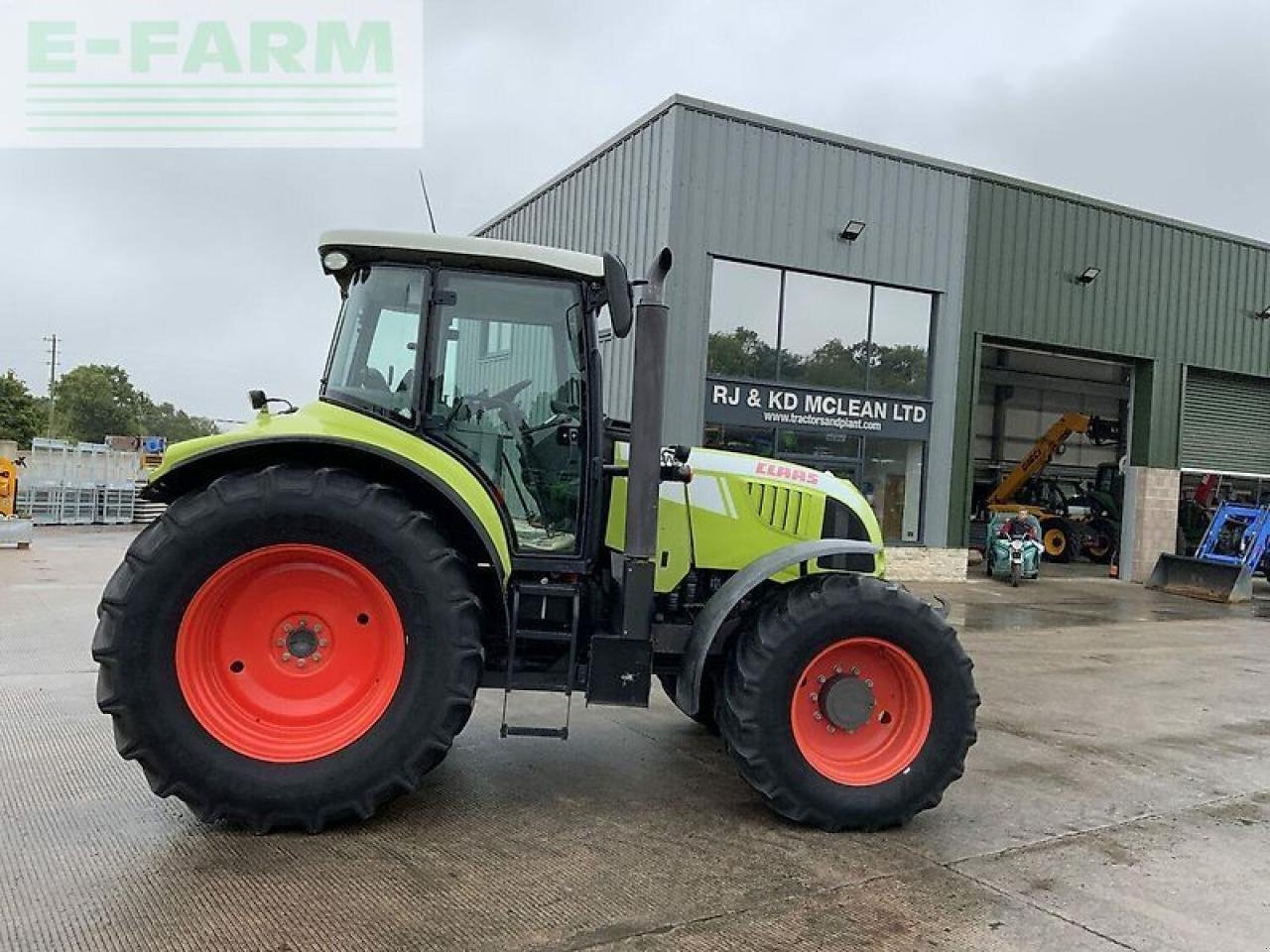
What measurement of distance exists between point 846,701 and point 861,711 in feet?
0.29

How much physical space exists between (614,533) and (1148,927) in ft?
8.48

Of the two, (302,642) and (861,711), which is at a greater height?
(302,642)

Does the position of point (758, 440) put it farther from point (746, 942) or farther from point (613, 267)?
point (746, 942)

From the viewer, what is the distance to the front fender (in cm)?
408

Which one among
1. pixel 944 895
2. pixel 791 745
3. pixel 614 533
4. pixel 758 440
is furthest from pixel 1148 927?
pixel 758 440

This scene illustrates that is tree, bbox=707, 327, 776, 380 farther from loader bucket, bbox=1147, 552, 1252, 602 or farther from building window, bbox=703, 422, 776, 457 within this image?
loader bucket, bbox=1147, 552, 1252, 602

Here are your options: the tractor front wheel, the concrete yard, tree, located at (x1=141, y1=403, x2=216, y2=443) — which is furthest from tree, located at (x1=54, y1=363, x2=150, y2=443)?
the concrete yard

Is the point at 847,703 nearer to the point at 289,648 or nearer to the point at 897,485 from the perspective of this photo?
the point at 289,648

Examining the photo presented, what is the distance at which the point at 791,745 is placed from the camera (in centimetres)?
A: 404

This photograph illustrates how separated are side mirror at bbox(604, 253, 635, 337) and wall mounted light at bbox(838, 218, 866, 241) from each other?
38.4 feet

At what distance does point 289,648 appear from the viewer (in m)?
3.93

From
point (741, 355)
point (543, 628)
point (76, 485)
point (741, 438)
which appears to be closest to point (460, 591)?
point (543, 628)

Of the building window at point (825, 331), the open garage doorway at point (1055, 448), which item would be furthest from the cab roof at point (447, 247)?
the open garage doorway at point (1055, 448)

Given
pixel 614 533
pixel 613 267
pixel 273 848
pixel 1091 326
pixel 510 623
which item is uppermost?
pixel 1091 326
